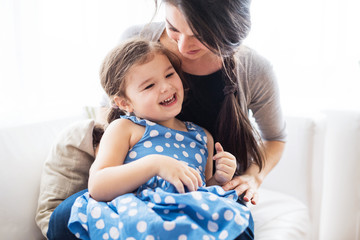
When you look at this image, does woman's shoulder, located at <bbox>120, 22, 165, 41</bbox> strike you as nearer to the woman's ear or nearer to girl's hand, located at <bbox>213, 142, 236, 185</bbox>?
the woman's ear

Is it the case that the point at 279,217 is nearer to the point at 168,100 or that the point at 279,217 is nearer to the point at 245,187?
the point at 245,187

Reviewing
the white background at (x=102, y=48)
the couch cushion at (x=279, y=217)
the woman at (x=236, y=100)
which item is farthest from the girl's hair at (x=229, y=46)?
the white background at (x=102, y=48)

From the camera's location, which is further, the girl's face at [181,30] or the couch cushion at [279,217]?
the couch cushion at [279,217]

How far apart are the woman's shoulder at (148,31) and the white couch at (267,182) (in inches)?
16.6

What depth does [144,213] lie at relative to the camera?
638 mm

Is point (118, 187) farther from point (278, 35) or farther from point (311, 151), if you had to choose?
point (278, 35)

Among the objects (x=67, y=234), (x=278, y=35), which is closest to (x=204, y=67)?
(x=67, y=234)

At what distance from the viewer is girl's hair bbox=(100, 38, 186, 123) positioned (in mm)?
902

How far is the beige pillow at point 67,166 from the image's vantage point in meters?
0.93

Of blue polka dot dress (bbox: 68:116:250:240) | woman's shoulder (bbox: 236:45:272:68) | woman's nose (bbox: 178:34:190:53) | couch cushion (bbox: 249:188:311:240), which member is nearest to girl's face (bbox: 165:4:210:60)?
woman's nose (bbox: 178:34:190:53)

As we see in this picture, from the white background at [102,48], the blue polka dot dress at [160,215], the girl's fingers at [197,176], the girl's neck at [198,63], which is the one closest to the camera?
the blue polka dot dress at [160,215]

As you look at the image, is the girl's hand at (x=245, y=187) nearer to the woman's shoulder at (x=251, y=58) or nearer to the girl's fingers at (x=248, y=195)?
the girl's fingers at (x=248, y=195)

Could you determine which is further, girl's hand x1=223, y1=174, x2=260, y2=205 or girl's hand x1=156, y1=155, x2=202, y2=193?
girl's hand x1=223, y1=174, x2=260, y2=205

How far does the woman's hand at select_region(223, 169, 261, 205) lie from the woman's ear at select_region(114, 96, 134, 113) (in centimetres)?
36
